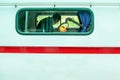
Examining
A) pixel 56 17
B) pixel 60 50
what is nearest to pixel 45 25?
pixel 56 17

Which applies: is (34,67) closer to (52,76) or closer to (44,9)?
(52,76)

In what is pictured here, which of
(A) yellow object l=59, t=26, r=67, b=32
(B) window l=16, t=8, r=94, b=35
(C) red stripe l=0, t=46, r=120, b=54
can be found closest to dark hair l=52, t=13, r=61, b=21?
(B) window l=16, t=8, r=94, b=35

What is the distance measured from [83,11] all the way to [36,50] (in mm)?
858

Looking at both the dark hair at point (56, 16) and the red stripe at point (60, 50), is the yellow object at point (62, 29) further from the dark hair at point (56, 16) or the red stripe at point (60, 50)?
the red stripe at point (60, 50)

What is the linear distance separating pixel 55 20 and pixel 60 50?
438 millimetres

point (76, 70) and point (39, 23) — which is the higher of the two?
point (39, 23)

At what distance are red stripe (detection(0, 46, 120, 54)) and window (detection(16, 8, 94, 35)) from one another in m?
0.24

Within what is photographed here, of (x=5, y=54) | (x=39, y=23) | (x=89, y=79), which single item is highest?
(x=39, y=23)

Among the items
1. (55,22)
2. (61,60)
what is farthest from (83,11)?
(61,60)

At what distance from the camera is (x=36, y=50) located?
473 cm

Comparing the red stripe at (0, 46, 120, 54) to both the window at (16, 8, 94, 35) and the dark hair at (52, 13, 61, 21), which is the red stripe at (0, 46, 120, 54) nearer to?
the window at (16, 8, 94, 35)

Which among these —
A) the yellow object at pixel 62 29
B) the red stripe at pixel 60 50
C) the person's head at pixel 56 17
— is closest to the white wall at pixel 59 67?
the red stripe at pixel 60 50

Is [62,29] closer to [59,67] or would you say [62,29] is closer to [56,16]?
[56,16]

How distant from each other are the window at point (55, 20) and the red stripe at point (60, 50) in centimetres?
24
